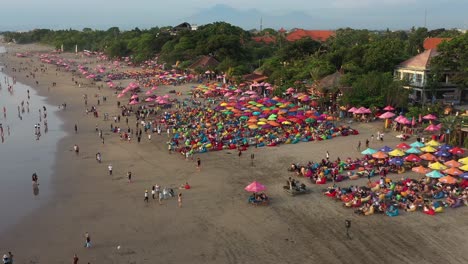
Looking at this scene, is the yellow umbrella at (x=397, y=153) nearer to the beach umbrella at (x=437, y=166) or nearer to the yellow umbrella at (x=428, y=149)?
the yellow umbrella at (x=428, y=149)

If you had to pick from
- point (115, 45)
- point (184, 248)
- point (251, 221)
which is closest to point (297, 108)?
point (251, 221)

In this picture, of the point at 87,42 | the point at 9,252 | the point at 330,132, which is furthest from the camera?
the point at 87,42

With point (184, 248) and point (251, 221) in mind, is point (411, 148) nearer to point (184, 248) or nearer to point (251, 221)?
point (251, 221)

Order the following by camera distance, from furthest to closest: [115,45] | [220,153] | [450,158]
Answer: [115,45] → [220,153] → [450,158]

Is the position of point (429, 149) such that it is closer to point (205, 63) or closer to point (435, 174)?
point (435, 174)

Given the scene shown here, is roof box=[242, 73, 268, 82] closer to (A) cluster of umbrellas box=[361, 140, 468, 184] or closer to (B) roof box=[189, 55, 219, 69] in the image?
(B) roof box=[189, 55, 219, 69]

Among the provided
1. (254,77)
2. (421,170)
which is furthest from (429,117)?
(254,77)
